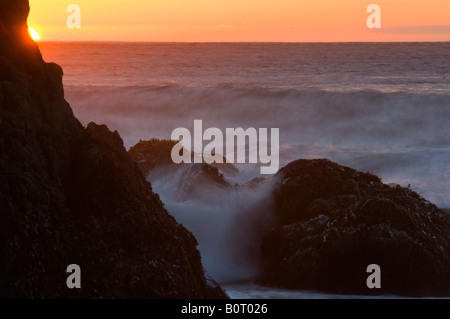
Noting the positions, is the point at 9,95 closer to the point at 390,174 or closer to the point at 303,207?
the point at 303,207

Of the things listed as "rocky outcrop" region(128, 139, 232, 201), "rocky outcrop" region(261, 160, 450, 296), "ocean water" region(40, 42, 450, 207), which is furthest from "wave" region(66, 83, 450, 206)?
"rocky outcrop" region(261, 160, 450, 296)

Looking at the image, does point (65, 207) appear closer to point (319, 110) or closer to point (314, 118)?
point (314, 118)

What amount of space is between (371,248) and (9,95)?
4.10 meters

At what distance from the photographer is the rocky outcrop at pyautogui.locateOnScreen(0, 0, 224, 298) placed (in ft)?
17.3

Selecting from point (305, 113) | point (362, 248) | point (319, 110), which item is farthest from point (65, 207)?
point (319, 110)

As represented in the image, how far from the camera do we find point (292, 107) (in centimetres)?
3284

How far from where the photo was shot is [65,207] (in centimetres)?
580

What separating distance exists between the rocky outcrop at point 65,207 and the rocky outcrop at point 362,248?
1.39 metres

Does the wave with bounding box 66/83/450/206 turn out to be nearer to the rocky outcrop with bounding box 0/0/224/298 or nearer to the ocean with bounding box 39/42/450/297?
the ocean with bounding box 39/42/450/297

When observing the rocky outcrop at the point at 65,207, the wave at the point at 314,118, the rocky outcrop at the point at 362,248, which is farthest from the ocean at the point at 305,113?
the rocky outcrop at the point at 65,207

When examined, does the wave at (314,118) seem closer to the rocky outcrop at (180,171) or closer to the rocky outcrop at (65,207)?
the rocky outcrop at (180,171)

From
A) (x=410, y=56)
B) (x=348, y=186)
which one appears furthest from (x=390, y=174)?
(x=410, y=56)

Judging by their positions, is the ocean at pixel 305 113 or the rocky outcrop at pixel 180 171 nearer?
the rocky outcrop at pixel 180 171

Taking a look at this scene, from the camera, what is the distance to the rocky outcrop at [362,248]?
7.52m
